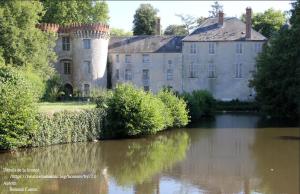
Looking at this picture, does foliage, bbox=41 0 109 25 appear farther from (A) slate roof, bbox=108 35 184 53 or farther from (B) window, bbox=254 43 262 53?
(B) window, bbox=254 43 262 53

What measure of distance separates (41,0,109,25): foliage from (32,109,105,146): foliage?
28.0 m

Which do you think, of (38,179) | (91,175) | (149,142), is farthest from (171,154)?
(38,179)

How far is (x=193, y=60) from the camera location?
52625 mm

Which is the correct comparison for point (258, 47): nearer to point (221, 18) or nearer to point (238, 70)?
point (238, 70)

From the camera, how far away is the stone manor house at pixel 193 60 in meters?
51.8

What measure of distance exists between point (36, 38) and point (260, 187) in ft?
98.4

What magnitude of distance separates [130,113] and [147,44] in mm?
24919

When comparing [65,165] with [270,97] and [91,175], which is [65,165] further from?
[270,97]

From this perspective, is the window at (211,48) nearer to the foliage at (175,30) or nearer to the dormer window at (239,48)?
the dormer window at (239,48)

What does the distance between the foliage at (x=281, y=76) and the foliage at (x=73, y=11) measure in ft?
77.8

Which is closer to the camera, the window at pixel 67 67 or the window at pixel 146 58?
the window at pixel 67 67

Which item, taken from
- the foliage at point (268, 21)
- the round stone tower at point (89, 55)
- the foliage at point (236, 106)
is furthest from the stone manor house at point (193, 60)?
the foliage at point (268, 21)

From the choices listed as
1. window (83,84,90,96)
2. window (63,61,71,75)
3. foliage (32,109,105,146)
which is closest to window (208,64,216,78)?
window (83,84,90,96)

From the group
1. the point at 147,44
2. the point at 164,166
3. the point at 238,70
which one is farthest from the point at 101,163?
the point at 238,70
